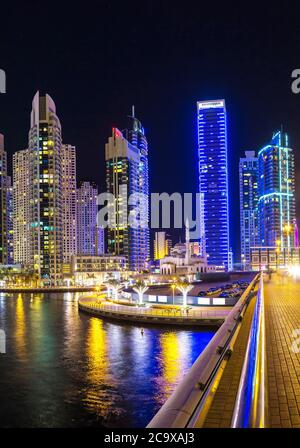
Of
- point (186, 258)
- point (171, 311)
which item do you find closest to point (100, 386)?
point (171, 311)

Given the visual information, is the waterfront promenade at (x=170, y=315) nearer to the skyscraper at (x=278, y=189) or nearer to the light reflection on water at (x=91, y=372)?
the light reflection on water at (x=91, y=372)

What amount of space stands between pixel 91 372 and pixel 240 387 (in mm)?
22875

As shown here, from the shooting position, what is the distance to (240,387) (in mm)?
6078

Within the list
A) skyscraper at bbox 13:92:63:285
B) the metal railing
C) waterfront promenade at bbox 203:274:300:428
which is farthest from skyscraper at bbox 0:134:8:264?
the metal railing

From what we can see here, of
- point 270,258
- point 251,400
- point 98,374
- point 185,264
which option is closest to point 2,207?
point 185,264

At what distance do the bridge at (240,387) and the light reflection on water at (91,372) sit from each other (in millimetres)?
7539

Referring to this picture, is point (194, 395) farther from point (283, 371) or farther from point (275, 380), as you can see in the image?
point (283, 371)

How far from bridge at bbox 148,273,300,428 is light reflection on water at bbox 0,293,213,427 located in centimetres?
754

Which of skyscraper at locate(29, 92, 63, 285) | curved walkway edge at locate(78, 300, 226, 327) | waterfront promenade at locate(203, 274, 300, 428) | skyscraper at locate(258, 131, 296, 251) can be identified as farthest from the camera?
skyscraper at locate(258, 131, 296, 251)

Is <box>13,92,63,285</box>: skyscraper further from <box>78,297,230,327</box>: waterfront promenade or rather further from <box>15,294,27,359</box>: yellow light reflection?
<box>78,297,230,327</box>: waterfront promenade

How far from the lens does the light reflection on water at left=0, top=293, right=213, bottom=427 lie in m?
19.9

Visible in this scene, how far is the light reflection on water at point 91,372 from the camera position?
19.9 metres

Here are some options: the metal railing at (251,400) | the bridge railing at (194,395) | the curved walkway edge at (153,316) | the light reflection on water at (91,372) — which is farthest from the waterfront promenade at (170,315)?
the metal railing at (251,400)
